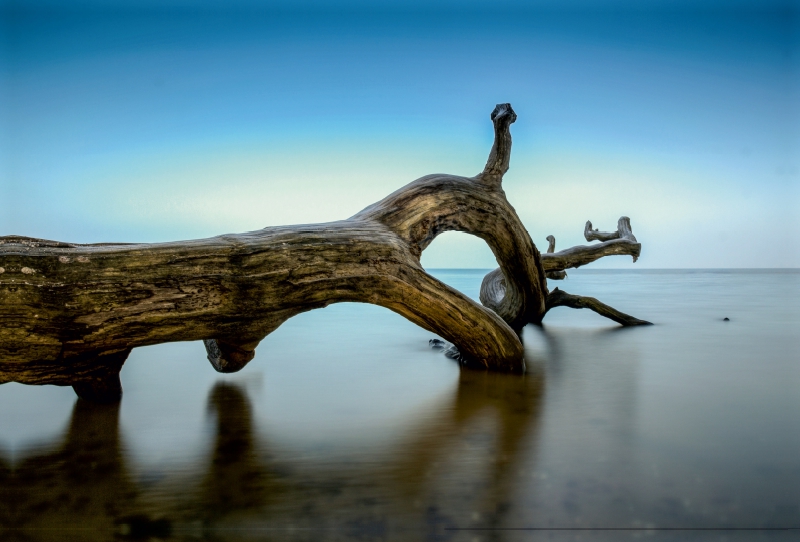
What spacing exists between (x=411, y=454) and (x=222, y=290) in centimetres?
112

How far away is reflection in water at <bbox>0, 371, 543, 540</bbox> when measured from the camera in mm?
1398

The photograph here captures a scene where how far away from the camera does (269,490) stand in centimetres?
162

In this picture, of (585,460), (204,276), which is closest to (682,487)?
(585,460)

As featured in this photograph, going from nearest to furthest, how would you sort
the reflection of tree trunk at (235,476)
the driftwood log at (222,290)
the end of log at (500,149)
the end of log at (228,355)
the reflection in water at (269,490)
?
the reflection in water at (269,490) → the reflection of tree trunk at (235,476) → the driftwood log at (222,290) → the end of log at (228,355) → the end of log at (500,149)

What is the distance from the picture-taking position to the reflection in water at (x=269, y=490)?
55.1 inches

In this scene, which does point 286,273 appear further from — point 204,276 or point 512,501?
point 512,501

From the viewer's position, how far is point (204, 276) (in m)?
2.37

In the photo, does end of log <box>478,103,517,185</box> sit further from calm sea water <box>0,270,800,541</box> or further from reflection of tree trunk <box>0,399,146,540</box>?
reflection of tree trunk <box>0,399,146,540</box>

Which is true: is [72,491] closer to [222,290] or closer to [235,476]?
[235,476]

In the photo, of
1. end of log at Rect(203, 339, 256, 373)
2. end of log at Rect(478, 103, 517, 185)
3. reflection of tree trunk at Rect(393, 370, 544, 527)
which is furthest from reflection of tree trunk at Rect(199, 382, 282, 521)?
end of log at Rect(478, 103, 517, 185)

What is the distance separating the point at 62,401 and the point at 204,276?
1112mm

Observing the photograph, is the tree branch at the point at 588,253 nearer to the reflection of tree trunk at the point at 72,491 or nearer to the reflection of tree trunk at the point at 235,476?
the reflection of tree trunk at the point at 235,476

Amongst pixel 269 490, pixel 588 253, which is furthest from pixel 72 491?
pixel 588 253

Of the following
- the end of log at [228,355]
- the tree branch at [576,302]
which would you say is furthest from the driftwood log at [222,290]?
the tree branch at [576,302]
